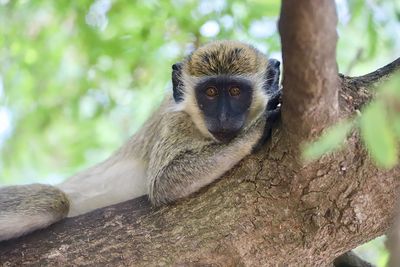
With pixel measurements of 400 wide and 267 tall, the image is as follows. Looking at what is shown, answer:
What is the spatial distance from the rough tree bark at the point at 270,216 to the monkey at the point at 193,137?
0.13 metres

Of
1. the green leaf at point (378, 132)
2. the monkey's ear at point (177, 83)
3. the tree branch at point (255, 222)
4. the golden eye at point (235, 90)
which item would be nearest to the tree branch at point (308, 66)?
the tree branch at point (255, 222)

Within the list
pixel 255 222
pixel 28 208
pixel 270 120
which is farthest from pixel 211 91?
pixel 28 208

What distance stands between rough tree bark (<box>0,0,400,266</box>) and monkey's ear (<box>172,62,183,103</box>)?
1.04 meters

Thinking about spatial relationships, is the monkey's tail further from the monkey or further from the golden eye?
the golden eye

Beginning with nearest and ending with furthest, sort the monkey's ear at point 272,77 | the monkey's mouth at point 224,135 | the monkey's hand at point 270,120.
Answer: the monkey's hand at point 270,120
the monkey's mouth at point 224,135
the monkey's ear at point 272,77

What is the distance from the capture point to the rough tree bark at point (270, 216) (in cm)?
397

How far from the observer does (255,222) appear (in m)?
4.24

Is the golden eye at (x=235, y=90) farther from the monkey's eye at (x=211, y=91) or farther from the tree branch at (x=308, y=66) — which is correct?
the tree branch at (x=308, y=66)

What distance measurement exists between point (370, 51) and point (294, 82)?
2.24 metres

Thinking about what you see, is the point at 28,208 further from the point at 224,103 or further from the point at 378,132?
the point at 378,132

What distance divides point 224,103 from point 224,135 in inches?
12.1

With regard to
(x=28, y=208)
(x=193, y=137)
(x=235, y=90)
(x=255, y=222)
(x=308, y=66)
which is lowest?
(x=255, y=222)

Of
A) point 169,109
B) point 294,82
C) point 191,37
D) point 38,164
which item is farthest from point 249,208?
point 38,164

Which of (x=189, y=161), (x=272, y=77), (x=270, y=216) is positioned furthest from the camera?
(x=272, y=77)
